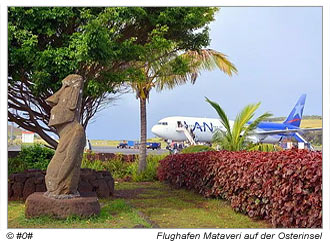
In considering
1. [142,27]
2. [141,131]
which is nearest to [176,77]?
[141,131]

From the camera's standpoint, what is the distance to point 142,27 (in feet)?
35.5

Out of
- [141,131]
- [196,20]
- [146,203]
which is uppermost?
[196,20]

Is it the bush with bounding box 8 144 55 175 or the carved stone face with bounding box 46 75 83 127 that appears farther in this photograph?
the bush with bounding box 8 144 55 175

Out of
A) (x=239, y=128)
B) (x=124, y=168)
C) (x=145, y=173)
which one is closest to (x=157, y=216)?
(x=239, y=128)

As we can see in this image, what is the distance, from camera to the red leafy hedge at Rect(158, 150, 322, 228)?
5.78m

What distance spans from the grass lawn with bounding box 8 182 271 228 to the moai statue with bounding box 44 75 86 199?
0.60 meters

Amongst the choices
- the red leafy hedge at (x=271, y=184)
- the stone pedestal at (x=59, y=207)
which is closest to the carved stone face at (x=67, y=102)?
the stone pedestal at (x=59, y=207)

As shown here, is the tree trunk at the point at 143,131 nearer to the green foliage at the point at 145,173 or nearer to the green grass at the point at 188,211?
the green foliage at the point at 145,173

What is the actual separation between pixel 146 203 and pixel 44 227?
11.4 feet

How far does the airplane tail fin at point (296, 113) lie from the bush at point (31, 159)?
3056 cm

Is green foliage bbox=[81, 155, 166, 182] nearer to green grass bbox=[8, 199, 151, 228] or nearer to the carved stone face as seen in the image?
green grass bbox=[8, 199, 151, 228]

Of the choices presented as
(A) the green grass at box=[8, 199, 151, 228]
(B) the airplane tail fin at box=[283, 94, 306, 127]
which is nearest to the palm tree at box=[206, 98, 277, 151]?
(A) the green grass at box=[8, 199, 151, 228]

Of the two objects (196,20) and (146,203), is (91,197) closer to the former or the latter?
(146,203)

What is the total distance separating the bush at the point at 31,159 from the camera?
507 inches
